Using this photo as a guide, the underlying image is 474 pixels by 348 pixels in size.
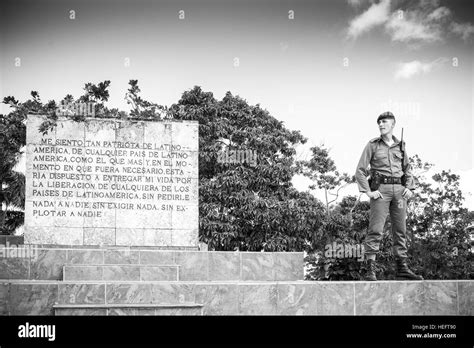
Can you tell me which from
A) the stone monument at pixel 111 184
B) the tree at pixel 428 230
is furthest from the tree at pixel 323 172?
the stone monument at pixel 111 184

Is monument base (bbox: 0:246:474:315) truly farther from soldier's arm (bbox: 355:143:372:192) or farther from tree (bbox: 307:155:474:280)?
tree (bbox: 307:155:474:280)

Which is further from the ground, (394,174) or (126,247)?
(394,174)

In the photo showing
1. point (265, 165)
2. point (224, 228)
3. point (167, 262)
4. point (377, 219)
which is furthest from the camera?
point (265, 165)

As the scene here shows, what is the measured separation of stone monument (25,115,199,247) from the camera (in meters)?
13.9

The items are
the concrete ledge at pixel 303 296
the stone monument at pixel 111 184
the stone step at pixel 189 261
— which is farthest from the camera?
the stone monument at pixel 111 184

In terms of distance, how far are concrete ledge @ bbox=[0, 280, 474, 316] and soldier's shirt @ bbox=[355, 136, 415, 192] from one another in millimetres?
1800

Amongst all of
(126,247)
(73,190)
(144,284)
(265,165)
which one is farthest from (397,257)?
(265,165)

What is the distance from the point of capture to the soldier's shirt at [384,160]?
10703 millimetres

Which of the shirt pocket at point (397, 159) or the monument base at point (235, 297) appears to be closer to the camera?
the monument base at point (235, 297)

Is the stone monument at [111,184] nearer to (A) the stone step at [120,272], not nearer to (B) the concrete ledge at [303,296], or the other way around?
(A) the stone step at [120,272]

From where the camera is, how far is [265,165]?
93.2 ft

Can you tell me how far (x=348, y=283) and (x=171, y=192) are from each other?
575 cm

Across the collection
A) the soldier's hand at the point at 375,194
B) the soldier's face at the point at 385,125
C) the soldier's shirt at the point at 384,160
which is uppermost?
the soldier's face at the point at 385,125

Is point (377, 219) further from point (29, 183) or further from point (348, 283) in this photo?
point (29, 183)
